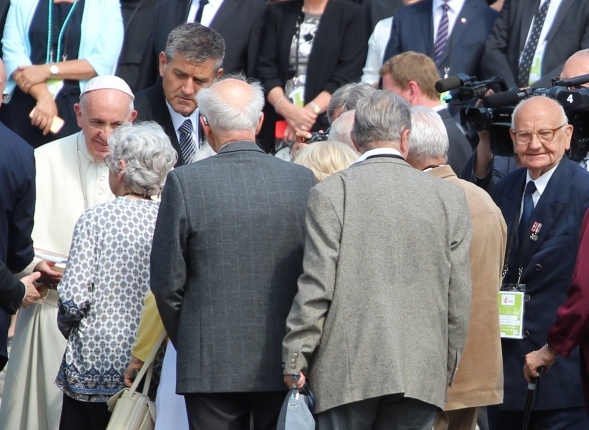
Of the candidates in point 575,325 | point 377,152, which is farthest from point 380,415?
point 575,325

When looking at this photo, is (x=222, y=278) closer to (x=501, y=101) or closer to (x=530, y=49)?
(x=501, y=101)

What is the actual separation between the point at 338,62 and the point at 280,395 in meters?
3.98

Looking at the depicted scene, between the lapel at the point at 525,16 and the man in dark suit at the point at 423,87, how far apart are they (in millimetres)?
980

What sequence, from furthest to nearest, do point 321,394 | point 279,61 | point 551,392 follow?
point 279,61
point 551,392
point 321,394

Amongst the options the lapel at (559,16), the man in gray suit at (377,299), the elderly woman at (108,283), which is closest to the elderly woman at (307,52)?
the lapel at (559,16)

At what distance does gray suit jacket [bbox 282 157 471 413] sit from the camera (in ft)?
14.8

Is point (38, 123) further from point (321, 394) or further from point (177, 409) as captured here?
point (321, 394)

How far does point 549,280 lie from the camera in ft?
18.9

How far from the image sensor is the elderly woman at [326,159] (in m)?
5.48

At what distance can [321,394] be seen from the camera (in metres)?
4.55

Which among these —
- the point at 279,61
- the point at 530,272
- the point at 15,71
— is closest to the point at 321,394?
the point at 530,272

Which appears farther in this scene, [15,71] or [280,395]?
[15,71]

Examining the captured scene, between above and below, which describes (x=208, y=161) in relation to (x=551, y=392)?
above

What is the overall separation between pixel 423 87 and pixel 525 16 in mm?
1197
